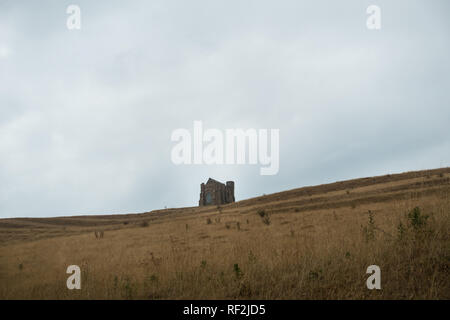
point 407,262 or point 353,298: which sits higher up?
point 407,262

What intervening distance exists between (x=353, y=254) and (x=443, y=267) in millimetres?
1290

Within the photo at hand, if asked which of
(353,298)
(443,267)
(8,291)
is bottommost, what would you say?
(8,291)

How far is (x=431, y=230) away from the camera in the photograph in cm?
512

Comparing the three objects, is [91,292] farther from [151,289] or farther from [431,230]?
[431,230]

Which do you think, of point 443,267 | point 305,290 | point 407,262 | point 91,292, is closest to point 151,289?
point 91,292

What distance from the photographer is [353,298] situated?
3.65 meters

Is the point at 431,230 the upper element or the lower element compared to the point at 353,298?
upper

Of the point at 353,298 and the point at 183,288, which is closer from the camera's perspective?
the point at 353,298
